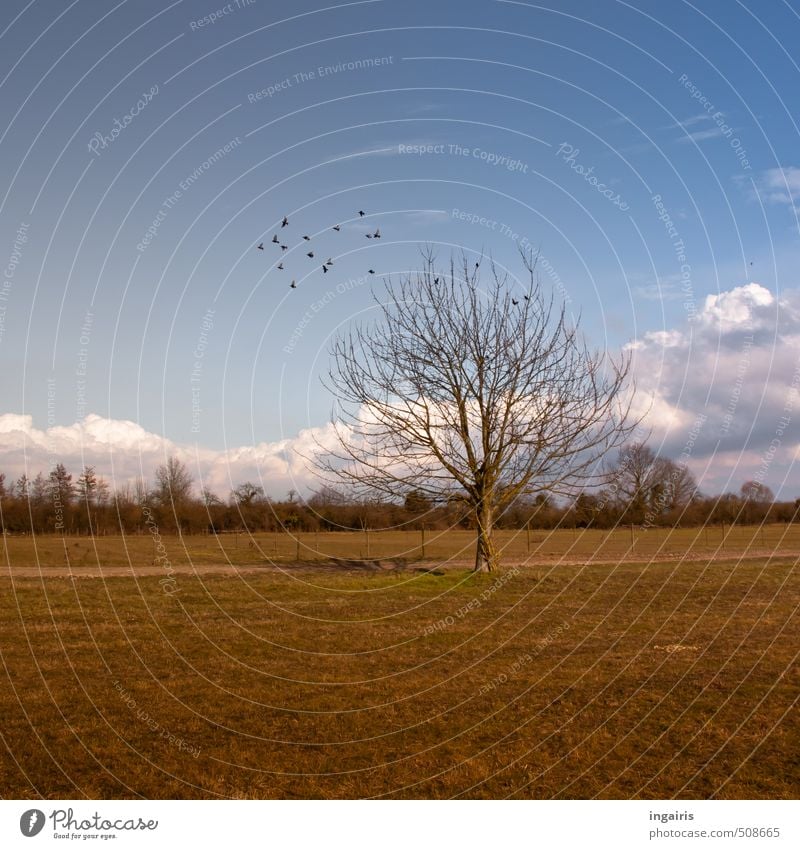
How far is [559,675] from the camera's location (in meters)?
11.2

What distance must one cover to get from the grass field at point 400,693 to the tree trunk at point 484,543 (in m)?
4.64

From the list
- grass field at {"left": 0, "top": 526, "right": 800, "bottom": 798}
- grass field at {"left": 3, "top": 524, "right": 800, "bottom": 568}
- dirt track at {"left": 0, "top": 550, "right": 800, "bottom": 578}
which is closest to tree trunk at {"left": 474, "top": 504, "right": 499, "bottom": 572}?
dirt track at {"left": 0, "top": 550, "right": 800, "bottom": 578}

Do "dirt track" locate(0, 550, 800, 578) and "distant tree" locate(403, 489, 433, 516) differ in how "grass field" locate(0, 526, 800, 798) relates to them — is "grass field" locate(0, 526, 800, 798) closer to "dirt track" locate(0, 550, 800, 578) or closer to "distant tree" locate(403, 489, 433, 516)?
"distant tree" locate(403, 489, 433, 516)

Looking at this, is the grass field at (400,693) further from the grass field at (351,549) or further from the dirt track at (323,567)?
the grass field at (351,549)

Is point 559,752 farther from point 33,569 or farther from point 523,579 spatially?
point 33,569

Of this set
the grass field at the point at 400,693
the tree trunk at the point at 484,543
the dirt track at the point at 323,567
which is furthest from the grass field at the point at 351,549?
the grass field at the point at 400,693

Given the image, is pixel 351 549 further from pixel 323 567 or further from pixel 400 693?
pixel 400 693

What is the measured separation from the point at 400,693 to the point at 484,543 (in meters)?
16.1

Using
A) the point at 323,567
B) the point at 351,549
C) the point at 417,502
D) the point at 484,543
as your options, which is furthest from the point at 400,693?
the point at 351,549

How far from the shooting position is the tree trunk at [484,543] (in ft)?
86.0

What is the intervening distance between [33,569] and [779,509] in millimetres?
74527

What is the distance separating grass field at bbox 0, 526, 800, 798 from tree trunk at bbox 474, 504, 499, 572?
15.2ft

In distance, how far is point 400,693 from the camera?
10.4 meters

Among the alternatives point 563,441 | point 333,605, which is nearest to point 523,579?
point 563,441
